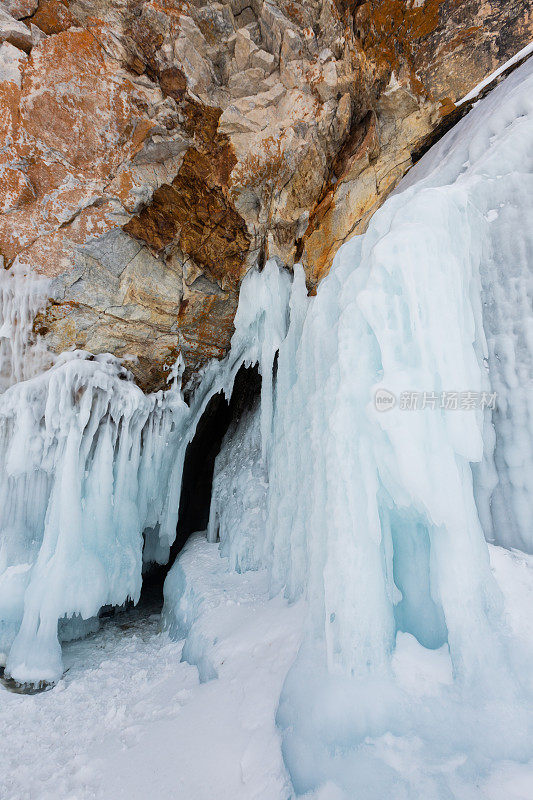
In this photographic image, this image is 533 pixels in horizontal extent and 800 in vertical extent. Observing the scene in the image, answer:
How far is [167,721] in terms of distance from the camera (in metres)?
3.04

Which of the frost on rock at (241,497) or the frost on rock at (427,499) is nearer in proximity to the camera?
the frost on rock at (427,499)

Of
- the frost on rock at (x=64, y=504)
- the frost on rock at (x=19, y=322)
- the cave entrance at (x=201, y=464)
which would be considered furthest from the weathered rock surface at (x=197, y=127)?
the cave entrance at (x=201, y=464)

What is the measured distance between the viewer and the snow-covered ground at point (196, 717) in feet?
6.73

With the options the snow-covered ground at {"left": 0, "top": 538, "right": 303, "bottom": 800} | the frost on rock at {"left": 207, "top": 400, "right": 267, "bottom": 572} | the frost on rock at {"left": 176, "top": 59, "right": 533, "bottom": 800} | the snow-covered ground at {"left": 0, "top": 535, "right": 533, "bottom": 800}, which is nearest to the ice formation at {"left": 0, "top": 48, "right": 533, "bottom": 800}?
the frost on rock at {"left": 176, "top": 59, "right": 533, "bottom": 800}

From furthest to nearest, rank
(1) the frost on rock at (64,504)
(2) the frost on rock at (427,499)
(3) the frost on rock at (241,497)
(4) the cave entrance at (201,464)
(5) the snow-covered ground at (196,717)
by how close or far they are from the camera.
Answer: (4) the cave entrance at (201,464) → (3) the frost on rock at (241,497) → (1) the frost on rock at (64,504) → (5) the snow-covered ground at (196,717) → (2) the frost on rock at (427,499)

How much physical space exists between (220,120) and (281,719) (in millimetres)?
6150

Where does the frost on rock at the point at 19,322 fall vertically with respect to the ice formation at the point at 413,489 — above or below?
above

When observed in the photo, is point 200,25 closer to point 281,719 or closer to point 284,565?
point 284,565

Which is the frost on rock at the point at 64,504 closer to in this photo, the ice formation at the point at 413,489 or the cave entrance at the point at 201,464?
the ice formation at the point at 413,489

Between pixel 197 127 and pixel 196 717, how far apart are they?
249 inches

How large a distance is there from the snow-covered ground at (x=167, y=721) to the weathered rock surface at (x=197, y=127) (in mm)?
4237

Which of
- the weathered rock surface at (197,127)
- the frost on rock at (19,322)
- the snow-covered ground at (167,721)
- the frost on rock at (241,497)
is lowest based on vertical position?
the snow-covered ground at (167,721)

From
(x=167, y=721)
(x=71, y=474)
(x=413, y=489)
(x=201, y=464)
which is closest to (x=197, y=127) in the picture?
(x=71, y=474)

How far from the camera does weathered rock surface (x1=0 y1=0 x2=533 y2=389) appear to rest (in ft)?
13.6
